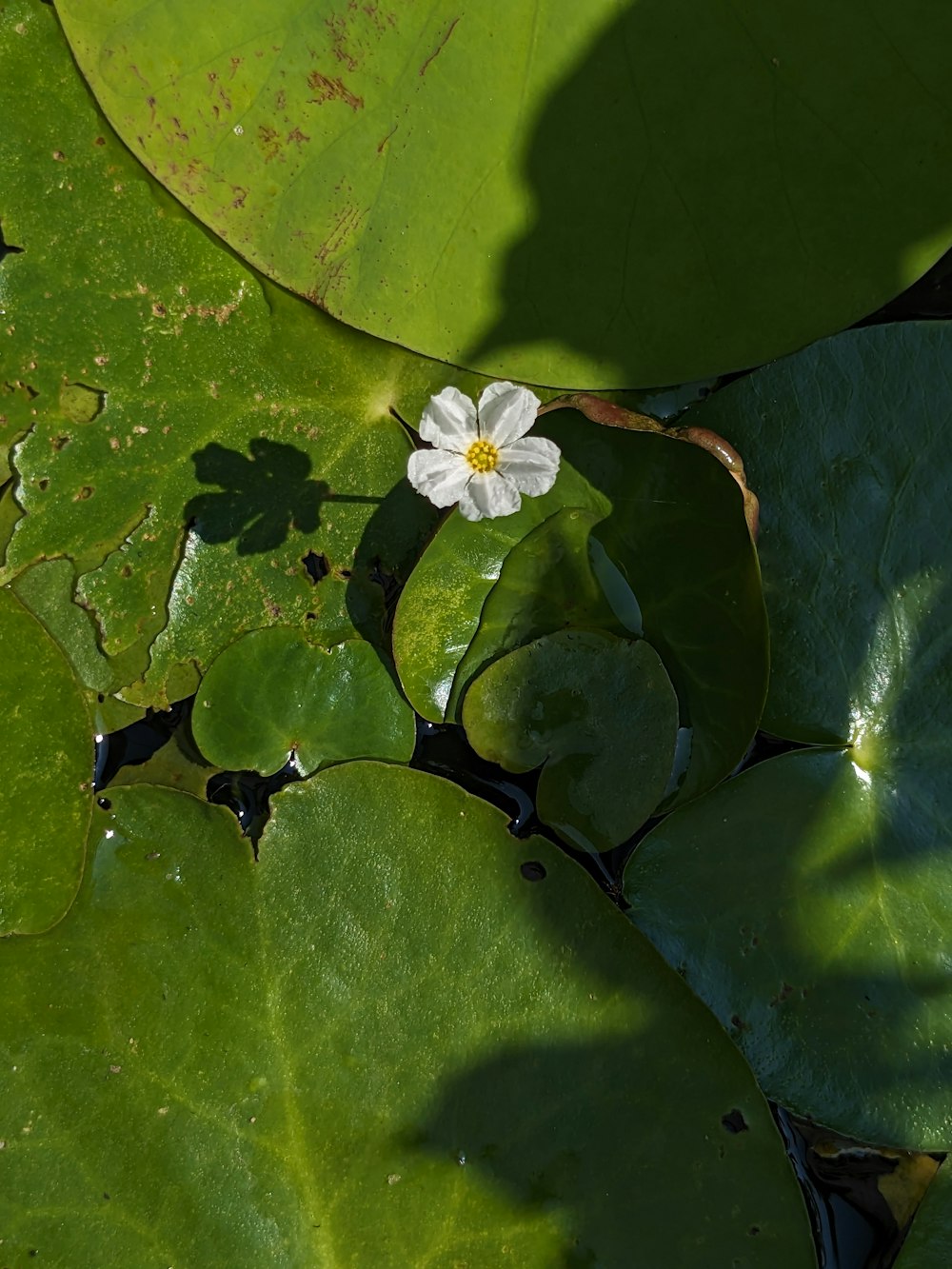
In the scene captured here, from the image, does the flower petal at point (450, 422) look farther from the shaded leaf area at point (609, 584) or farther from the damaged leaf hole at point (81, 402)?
the damaged leaf hole at point (81, 402)

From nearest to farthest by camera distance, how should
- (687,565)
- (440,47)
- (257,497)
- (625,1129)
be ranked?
(440,47) < (625,1129) < (687,565) < (257,497)

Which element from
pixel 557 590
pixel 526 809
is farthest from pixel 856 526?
pixel 526 809

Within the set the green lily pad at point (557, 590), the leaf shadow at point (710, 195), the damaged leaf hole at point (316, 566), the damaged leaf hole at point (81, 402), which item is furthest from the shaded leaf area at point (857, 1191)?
the damaged leaf hole at point (81, 402)

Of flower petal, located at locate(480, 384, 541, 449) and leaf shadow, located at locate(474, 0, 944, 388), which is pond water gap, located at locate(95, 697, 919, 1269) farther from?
leaf shadow, located at locate(474, 0, 944, 388)

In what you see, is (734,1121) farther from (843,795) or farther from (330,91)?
(330,91)

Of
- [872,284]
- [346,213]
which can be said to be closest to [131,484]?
[346,213]

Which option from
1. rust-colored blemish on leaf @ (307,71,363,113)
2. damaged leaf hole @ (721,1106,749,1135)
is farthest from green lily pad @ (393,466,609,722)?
damaged leaf hole @ (721,1106,749,1135)
